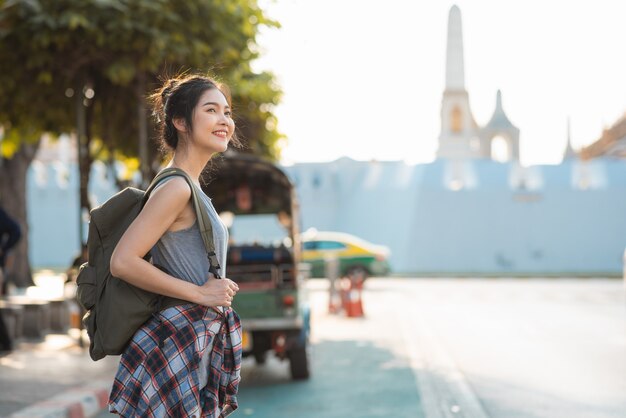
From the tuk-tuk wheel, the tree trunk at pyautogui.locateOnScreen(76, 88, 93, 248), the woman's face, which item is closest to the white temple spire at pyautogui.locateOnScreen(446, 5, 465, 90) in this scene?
the tree trunk at pyautogui.locateOnScreen(76, 88, 93, 248)

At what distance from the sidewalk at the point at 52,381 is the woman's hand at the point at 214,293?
4461 mm

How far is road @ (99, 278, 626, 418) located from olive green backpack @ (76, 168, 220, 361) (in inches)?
191

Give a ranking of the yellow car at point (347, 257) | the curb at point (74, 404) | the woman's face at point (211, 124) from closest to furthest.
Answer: the woman's face at point (211, 124), the curb at point (74, 404), the yellow car at point (347, 257)

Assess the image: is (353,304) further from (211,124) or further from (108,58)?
(211,124)

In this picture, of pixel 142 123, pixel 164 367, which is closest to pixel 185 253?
pixel 164 367

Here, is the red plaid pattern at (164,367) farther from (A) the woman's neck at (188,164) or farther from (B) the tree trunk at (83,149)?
(B) the tree trunk at (83,149)

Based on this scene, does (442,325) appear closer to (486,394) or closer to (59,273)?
(486,394)

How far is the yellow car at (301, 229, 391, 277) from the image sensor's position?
2956 centimetres

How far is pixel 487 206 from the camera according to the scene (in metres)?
39.6

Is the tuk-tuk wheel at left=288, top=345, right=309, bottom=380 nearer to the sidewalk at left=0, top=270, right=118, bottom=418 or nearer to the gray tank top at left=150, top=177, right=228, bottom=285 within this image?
the sidewalk at left=0, top=270, right=118, bottom=418

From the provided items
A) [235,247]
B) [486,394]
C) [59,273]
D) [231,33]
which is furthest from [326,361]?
[59,273]

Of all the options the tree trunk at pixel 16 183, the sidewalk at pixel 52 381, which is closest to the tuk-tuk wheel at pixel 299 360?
the sidewalk at pixel 52 381

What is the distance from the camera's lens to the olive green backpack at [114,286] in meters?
3.05

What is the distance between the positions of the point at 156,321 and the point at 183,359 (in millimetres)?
146
